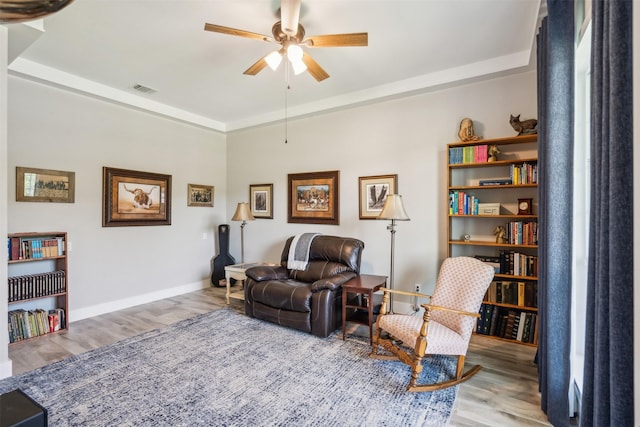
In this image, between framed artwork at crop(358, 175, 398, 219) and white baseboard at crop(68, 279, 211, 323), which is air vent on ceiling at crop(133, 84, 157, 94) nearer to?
white baseboard at crop(68, 279, 211, 323)

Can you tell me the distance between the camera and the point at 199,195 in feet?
18.6

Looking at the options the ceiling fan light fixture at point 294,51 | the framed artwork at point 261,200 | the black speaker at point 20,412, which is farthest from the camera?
the framed artwork at point 261,200

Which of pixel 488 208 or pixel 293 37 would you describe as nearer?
pixel 293 37

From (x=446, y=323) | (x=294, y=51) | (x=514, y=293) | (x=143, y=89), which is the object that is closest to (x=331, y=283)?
(x=446, y=323)

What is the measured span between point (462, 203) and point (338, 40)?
2293 millimetres

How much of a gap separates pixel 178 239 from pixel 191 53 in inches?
124

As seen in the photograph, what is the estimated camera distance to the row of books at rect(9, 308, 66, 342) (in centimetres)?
336

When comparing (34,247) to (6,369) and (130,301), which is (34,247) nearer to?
(6,369)

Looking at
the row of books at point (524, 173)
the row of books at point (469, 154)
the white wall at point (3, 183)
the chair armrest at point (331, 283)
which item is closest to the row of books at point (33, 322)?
the white wall at point (3, 183)

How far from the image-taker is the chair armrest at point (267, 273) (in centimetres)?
404

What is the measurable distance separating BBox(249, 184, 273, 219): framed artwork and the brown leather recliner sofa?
1.25m

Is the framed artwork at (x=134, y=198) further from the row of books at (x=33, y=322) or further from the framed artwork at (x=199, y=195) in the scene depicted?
the row of books at (x=33, y=322)

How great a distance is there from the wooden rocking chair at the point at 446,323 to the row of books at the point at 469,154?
4.09ft

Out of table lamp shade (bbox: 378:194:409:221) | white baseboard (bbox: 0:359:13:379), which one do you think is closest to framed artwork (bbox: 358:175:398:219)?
table lamp shade (bbox: 378:194:409:221)
